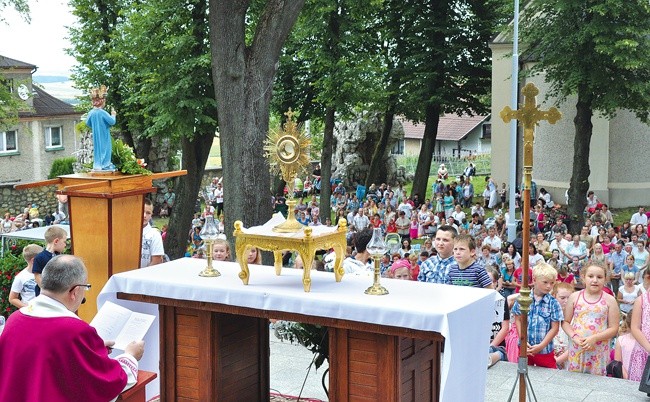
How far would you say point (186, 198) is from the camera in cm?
2394

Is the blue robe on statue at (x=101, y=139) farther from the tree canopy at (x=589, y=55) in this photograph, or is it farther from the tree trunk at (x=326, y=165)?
the tree trunk at (x=326, y=165)

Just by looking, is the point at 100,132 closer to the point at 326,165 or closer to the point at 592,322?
the point at 592,322

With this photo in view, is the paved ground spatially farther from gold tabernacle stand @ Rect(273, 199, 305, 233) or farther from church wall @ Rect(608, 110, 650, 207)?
church wall @ Rect(608, 110, 650, 207)

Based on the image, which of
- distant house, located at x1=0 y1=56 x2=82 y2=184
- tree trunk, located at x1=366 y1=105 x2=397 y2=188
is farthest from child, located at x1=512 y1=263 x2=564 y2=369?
distant house, located at x1=0 y1=56 x2=82 y2=184

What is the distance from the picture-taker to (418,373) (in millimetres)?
6906

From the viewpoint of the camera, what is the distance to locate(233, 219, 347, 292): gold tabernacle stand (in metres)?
6.91

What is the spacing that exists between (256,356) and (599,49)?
17985 millimetres

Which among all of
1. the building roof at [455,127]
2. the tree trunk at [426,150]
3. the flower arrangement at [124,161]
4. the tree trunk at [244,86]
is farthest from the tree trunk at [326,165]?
the building roof at [455,127]

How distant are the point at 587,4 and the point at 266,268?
19.3m

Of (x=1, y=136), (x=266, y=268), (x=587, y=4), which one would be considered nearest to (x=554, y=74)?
(x=587, y=4)

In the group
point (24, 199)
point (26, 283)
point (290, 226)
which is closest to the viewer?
point (290, 226)

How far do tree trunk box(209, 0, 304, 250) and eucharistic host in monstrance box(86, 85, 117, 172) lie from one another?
4.16 meters

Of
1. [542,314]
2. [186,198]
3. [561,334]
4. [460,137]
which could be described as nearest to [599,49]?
[186,198]

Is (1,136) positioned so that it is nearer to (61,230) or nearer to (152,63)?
→ (152,63)
